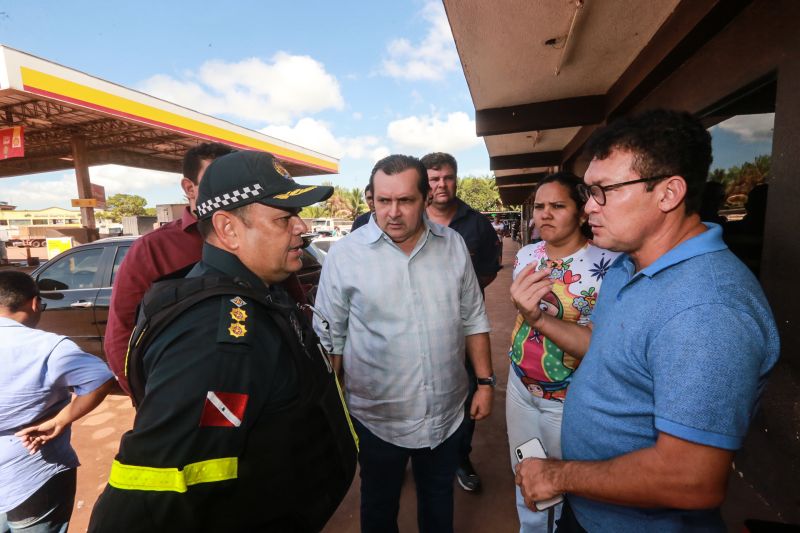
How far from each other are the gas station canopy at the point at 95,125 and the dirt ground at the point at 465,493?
8.81 metres

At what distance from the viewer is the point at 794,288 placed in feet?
6.90

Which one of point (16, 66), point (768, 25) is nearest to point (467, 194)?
point (16, 66)

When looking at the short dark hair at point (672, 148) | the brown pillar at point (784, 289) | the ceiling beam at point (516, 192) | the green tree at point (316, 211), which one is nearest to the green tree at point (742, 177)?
the brown pillar at point (784, 289)

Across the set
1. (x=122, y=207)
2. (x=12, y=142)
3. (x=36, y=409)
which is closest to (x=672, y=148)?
(x=36, y=409)

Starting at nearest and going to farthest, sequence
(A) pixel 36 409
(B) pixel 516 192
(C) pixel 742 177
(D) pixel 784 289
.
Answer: (A) pixel 36 409
(D) pixel 784 289
(C) pixel 742 177
(B) pixel 516 192

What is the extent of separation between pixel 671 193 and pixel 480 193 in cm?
5090

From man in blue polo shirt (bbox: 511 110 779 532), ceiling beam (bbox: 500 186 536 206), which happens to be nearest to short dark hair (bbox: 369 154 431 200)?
man in blue polo shirt (bbox: 511 110 779 532)

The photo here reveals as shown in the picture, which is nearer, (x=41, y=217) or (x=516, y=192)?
(x=516, y=192)

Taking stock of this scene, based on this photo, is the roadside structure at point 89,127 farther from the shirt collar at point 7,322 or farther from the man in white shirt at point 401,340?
the man in white shirt at point 401,340

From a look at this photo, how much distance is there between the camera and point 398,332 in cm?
175

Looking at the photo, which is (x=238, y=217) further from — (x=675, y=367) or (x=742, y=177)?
(x=742, y=177)

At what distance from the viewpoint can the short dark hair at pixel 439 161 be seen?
3014 mm

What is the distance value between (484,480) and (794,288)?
226cm

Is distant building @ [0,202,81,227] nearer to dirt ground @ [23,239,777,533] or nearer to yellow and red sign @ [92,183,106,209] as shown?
yellow and red sign @ [92,183,106,209]
